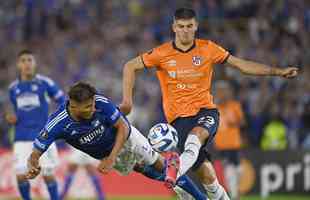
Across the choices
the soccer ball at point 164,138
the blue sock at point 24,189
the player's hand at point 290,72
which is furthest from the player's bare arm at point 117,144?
the blue sock at point 24,189

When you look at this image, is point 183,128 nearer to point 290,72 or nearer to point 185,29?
point 185,29

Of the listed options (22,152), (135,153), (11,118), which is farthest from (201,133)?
(22,152)

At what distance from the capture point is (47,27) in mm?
25094

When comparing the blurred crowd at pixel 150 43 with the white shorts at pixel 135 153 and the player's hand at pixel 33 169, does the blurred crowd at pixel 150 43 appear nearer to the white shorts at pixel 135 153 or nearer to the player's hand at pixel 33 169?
the white shorts at pixel 135 153

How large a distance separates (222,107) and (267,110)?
3.22 metres

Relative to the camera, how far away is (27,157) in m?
15.0

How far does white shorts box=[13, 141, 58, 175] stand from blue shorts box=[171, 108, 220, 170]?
2960mm

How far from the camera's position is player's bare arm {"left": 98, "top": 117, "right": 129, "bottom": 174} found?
11.2 meters

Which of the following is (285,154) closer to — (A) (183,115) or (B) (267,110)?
(B) (267,110)

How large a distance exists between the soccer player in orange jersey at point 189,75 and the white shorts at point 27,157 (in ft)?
9.34

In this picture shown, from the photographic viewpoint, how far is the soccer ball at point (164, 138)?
38.6 ft

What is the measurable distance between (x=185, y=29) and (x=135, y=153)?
163 centimetres

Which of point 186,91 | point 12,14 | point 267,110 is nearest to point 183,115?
point 186,91

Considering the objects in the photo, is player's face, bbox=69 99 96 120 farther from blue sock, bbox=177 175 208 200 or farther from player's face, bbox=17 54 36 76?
player's face, bbox=17 54 36 76
